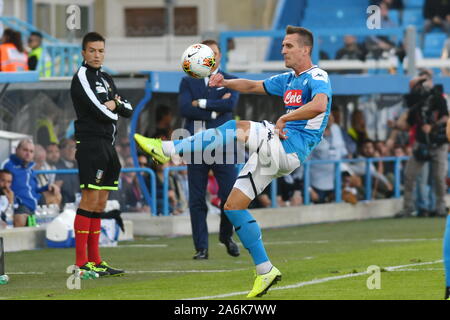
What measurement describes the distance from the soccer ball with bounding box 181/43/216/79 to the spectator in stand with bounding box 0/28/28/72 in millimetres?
9432

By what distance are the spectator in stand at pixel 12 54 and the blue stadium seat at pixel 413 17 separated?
17171mm

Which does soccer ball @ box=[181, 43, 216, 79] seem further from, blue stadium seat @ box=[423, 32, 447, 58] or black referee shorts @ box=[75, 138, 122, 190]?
blue stadium seat @ box=[423, 32, 447, 58]

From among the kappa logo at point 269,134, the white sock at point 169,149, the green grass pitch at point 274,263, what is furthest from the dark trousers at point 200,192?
the kappa logo at point 269,134

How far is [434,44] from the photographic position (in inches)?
1368

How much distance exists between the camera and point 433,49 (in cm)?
3450

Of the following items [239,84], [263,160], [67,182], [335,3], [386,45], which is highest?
[335,3]

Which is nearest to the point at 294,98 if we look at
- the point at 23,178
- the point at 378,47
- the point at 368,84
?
the point at 23,178

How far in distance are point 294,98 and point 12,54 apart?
35.6 feet

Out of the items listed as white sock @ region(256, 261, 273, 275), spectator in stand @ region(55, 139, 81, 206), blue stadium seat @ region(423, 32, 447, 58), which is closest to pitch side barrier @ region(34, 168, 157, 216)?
spectator in stand @ region(55, 139, 81, 206)

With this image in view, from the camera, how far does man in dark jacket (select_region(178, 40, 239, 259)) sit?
1452 centimetres

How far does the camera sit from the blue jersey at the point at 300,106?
11.2 m

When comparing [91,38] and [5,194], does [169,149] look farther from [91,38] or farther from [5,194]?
[5,194]

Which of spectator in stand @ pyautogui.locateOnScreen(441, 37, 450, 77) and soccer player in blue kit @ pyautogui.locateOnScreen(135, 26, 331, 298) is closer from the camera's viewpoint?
soccer player in blue kit @ pyautogui.locateOnScreen(135, 26, 331, 298)

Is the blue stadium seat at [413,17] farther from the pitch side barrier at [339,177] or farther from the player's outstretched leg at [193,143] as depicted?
the player's outstretched leg at [193,143]
